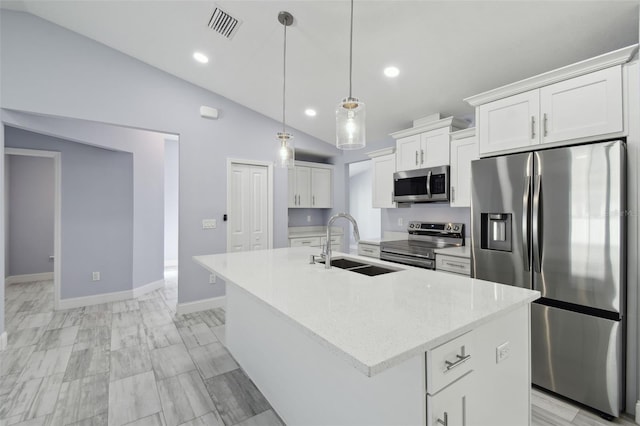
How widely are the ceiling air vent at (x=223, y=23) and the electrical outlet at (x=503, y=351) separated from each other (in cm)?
307

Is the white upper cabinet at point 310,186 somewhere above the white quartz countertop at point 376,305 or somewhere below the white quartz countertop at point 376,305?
above

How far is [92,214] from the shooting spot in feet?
13.4

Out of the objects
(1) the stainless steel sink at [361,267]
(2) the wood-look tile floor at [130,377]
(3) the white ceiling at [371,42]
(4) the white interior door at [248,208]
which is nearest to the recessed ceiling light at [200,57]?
(3) the white ceiling at [371,42]

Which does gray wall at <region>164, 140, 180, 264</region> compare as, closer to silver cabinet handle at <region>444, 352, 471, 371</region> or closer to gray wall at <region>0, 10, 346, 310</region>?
gray wall at <region>0, 10, 346, 310</region>

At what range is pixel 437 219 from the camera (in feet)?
12.4

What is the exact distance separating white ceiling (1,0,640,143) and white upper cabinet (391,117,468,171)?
0.21m

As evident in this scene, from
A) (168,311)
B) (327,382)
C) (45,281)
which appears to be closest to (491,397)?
(327,382)

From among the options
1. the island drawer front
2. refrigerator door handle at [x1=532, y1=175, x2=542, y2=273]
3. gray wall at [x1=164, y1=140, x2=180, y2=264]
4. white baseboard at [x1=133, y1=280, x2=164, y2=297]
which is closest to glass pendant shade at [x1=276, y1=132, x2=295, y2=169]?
refrigerator door handle at [x1=532, y1=175, x2=542, y2=273]

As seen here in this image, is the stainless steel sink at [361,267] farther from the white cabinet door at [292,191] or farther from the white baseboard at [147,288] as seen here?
the white baseboard at [147,288]

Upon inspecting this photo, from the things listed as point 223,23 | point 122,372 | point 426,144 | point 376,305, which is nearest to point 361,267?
point 376,305

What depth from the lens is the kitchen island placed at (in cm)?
94

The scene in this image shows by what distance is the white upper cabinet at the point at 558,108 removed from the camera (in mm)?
1798

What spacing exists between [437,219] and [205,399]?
3.19m

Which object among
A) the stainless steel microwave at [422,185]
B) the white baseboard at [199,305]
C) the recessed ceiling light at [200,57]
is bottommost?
the white baseboard at [199,305]
